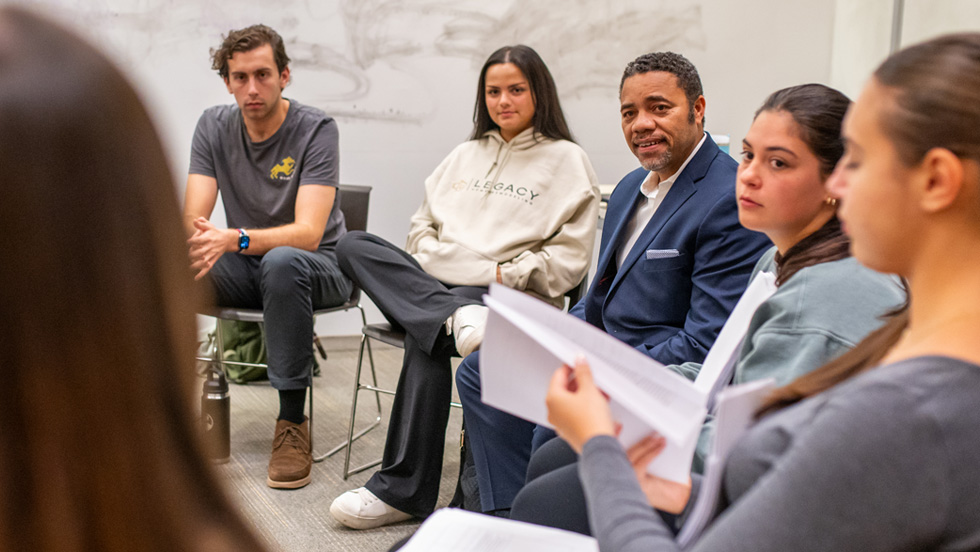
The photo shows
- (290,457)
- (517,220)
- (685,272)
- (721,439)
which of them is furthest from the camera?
(517,220)

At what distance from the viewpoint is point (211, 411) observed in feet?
8.73

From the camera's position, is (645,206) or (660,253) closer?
(660,253)

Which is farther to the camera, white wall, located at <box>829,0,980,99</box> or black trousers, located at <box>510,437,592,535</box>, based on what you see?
white wall, located at <box>829,0,980,99</box>

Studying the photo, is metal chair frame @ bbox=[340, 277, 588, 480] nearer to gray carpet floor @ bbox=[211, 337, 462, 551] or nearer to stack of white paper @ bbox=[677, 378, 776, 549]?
gray carpet floor @ bbox=[211, 337, 462, 551]

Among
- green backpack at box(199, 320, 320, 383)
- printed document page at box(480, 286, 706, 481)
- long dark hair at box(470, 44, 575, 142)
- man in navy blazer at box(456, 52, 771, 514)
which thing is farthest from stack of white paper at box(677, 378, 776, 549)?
green backpack at box(199, 320, 320, 383)

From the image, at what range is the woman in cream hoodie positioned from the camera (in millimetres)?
2344

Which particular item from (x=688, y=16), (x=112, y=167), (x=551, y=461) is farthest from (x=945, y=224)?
(x=688, y=16)

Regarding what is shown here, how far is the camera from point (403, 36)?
4.11 meters

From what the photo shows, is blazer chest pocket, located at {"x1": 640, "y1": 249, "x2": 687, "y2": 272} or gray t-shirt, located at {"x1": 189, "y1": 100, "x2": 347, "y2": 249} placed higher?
gray t-shirt, located at {"x1": 189, "y1": 100, "x2": 347, "y2": 249}

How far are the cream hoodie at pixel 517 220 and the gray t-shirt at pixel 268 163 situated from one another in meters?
0.39

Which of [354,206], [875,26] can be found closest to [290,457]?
[354,206]

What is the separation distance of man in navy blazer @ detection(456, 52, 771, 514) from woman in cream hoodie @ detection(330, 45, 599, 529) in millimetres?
162

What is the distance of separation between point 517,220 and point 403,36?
177 centimetres

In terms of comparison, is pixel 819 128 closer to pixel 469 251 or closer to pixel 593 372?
pixel 593 372
